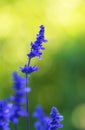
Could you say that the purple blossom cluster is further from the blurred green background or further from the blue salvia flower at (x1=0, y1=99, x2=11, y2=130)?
the blurred green background

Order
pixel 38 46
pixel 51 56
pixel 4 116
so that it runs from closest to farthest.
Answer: pixel 4 116 → pixel 38 46 → pixel 51 56

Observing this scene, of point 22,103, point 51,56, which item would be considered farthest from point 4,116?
point 51,56

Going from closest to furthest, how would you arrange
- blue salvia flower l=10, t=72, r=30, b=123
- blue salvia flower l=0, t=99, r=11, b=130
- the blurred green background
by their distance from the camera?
blue salvia flower l=0, t=99, r=11, b=130 < blue salvia flower l=10, t=72, r=30, b=123 < the blurred green background

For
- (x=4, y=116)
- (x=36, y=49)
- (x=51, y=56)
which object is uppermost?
(x=51, y=56)

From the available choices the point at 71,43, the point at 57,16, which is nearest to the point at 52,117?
the point at 71,43

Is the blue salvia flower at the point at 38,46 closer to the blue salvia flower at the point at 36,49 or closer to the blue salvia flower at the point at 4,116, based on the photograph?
the blue salvia flower at the point at 36,49

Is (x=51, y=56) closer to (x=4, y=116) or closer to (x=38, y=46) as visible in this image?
(x=38, y=46)

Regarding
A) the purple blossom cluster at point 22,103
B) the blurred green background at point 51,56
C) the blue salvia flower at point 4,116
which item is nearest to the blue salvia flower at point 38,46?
the purple blossom cluster at point 22,103

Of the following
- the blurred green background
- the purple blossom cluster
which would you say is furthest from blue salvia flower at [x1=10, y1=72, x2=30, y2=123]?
the blurred green background
